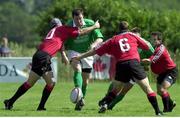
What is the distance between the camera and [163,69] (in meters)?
16.7

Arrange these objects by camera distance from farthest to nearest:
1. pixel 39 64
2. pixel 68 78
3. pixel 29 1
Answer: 1. pixel 29 1
2. pixel 68 78
3. pixel 39 64

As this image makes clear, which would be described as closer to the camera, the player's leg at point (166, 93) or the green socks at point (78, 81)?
the green socks at point (78, 81)

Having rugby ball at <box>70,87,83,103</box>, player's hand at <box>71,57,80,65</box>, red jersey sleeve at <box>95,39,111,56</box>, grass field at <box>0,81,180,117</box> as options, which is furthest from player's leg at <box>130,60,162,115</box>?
rugby ball at <box>70,87,83,103</box>

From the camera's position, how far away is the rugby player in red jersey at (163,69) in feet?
53.4

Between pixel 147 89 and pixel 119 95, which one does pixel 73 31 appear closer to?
pixel 119 95

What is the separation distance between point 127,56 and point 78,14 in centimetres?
164

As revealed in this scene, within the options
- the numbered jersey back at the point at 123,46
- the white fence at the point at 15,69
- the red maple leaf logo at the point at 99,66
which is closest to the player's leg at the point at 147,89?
the numbered jersey back at the point at 123,46

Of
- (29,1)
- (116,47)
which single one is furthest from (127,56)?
(29,1)

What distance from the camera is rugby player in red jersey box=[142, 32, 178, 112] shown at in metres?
16.3

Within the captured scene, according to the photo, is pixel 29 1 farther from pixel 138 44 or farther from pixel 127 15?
pixel 138 44

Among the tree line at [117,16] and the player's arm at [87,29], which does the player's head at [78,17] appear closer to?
the player's arm at [87,29]

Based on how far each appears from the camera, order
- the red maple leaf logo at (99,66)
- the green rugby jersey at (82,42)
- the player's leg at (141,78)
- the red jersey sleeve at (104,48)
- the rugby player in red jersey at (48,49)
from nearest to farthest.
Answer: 1. the player's leg at (141,78)
2. the red jersey sleeve at (104,48)
3. the rugby player in red jersey at (48,49)
4. the green rugby jersey at (82,42)
5. the red maple leaf logo at (99,66)

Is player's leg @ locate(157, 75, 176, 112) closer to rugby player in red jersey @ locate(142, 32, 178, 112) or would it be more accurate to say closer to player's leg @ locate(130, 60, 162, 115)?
rugby player in red jersey @ locate(142, 32, 178, 112)

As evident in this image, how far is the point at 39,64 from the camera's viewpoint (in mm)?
15945
